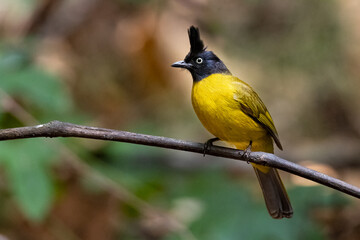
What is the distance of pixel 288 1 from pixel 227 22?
0.74 m

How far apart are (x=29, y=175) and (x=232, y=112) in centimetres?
135

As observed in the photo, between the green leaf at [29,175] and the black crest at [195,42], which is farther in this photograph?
the green leaf at [29,175]

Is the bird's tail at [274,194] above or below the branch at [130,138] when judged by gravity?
above

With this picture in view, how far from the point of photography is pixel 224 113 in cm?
282

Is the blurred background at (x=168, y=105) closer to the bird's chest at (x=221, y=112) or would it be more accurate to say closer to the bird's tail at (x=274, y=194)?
the bird's tail at (x=274, y=194)

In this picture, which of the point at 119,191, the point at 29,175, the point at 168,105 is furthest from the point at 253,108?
the point at 168,105

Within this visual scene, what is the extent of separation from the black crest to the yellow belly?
19 centimetres

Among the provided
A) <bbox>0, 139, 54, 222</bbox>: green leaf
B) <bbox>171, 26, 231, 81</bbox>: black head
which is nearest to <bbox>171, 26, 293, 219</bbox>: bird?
<bbox>171, 26, 231, 81</bbox>: black head

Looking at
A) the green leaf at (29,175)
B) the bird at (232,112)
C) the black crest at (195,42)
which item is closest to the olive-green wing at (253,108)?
the bird at (232,112)

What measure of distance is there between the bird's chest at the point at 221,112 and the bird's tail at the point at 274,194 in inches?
15.0

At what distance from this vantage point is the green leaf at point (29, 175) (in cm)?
312

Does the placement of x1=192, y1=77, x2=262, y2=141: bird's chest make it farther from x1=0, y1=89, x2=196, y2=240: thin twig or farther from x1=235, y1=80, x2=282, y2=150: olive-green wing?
x1=0, y1=89, x2=196, y2=240: thin twig

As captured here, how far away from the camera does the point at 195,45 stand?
10.1ft

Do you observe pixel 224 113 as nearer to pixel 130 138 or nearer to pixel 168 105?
pixel 130 138
